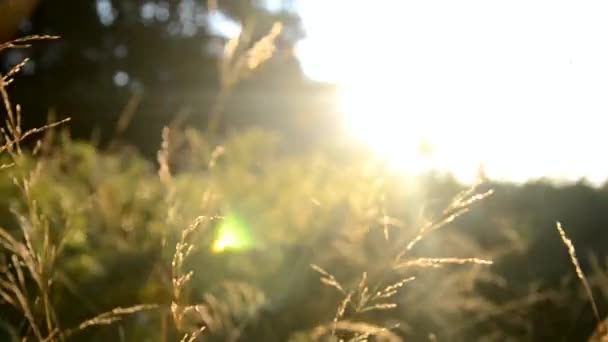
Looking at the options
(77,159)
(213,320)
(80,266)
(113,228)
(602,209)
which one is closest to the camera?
(213,320)

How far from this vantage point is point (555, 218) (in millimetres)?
5102

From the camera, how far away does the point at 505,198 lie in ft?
18.8

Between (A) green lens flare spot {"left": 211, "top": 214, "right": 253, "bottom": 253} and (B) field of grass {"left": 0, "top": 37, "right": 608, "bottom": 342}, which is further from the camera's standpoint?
(A) green lens flare spot {"left": 211, "top": 214, "right": 253, "bottom": 253}

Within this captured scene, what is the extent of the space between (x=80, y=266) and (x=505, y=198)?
358cm

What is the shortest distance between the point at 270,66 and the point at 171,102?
485 centimetres

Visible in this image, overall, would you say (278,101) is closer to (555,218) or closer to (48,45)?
(48,45)

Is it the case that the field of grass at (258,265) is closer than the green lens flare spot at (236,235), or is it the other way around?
the field of grass at (258,265)

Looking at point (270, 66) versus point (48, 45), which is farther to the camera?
point (270, 66)

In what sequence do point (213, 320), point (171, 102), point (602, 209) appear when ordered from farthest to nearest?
1. point (171, 102)
2. point (602, 209)
3. point (213, 320)

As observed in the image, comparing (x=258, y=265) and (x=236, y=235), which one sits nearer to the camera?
(x=258, y=265)

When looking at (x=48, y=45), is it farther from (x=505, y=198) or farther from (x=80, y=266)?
(x=80, y=266)

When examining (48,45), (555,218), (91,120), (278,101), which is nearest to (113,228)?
(555,218)

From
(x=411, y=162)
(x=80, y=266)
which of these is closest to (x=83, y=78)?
(x=411, y=162)

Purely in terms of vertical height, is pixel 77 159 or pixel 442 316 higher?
pixel 77 159
